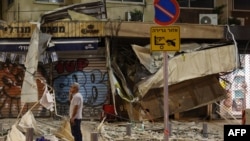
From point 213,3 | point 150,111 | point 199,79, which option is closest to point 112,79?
point 150,111

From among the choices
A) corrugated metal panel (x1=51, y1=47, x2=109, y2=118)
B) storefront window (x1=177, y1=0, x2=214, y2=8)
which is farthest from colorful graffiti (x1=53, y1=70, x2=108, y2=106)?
storefront window (x1=177, y1=0, x2=214, y2=8)

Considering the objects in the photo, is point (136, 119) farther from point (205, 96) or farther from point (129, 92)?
point (205, 96)

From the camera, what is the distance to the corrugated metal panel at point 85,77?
16656mm

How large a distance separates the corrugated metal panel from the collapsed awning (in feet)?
1.86

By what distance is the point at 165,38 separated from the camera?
738 cm

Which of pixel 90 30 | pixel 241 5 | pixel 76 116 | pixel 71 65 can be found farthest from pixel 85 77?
pixel 241 5

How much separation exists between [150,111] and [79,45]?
349cm

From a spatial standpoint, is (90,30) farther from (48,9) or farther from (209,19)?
(209,19)

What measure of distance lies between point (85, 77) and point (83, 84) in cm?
27

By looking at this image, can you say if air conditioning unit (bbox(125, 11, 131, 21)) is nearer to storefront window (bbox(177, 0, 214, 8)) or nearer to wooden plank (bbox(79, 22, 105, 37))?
wooden plank (bbox(79, 22, 105, 37))

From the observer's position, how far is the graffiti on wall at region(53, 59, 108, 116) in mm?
16656

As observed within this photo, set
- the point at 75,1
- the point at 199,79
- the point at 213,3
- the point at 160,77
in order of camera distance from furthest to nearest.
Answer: the point at 213,3, the point at 75,1, the point at 199,79, the point at 160,77

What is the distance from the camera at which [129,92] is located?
16.2m

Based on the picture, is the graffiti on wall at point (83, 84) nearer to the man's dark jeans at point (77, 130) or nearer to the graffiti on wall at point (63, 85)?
the graffiti on wall at point (63, 85)
